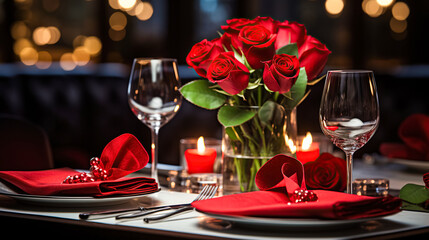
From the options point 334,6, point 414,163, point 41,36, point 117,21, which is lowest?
point 414,163

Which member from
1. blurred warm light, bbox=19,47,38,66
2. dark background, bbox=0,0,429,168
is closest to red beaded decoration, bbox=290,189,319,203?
dark background, bbox=0,0,429,168

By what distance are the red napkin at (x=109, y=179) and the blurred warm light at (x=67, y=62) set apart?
508cm

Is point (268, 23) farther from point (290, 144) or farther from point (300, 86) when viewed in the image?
point (290, 144)

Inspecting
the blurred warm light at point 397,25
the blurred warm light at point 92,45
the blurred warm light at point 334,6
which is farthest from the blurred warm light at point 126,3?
the blurred warm light at point 397,25

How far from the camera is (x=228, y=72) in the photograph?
113cm

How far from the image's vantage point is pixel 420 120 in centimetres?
157

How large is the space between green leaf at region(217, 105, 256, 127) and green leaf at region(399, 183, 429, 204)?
312mm

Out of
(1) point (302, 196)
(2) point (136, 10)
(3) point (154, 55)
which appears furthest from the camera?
(2) point (136, 10)

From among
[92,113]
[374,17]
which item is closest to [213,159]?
[92,113]

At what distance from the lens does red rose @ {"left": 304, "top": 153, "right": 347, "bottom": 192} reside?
3.81 ft

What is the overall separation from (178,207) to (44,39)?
5.67 metres

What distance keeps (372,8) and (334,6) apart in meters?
0.33

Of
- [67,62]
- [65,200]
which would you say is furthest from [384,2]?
[65,200]

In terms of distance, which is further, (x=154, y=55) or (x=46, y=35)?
(x=46, y=35)
